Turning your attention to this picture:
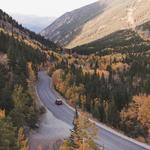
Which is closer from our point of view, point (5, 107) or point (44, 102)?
point (5, 107)

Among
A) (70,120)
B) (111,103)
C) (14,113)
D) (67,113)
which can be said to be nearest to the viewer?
(14,113)

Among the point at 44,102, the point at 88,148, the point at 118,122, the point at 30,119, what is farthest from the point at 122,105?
the point at 88,148

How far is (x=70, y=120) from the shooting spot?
334ft

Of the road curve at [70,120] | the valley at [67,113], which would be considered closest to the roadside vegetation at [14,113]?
the valley at [67,113]

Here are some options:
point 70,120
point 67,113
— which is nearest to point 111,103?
point 67,113

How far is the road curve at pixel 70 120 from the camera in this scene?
272ft

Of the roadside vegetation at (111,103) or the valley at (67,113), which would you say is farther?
the roadside vegetation at (111,103)

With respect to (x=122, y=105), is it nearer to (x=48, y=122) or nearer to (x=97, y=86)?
(x=97, y=86)

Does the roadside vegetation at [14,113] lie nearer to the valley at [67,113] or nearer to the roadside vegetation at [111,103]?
the valley at [67,113]

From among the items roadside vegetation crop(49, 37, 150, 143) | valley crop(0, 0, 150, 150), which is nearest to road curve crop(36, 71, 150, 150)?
valley crop(0, 0, 150, 150)

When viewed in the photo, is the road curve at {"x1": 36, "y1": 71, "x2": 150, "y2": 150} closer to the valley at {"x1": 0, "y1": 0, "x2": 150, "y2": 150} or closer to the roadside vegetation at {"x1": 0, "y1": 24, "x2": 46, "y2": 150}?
the valley at {"x1": 0, "y1": 0, "x2": 150, "y2": 150}

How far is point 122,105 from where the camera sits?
119 m

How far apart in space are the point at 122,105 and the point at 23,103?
143ft

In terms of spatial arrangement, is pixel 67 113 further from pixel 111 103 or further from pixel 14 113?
pixel 14 113
